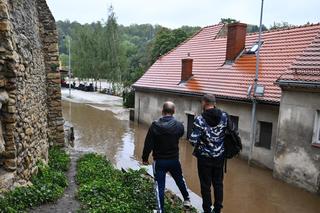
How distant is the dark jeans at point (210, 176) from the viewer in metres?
5.53

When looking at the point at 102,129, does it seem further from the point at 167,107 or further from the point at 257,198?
the point at 167,107

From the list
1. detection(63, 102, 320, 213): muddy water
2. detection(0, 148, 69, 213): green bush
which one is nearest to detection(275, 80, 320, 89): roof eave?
detection(63, 102, 320, 213): muddy water

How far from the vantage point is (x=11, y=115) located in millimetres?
5781

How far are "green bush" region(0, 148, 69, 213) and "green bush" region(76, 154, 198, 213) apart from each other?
18.5 inches

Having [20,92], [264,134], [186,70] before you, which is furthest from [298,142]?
[186,70]

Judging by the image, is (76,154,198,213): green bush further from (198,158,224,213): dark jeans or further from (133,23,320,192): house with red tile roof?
(133,23,320,192): house with red tile roof

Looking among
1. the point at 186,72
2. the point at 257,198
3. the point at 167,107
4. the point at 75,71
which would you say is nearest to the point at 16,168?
the point at 167,107

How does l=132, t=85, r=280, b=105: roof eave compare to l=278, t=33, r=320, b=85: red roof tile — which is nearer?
l=278, t=33, r=320, b=85: red roof tile

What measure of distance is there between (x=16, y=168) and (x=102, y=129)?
15.3 meters

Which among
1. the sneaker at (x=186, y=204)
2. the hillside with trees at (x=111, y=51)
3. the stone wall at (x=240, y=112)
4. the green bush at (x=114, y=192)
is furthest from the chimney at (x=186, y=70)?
the hillside with trees at (x=111, y=51)

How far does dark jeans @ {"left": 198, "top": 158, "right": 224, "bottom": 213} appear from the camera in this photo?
5.53 m

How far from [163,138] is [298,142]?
6.75 meters

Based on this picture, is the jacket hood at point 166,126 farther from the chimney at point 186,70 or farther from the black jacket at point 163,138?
the chimney at point 186,70

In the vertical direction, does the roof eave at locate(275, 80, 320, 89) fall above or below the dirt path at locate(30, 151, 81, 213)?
above
